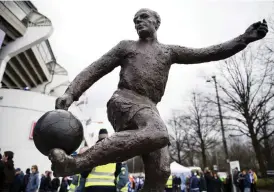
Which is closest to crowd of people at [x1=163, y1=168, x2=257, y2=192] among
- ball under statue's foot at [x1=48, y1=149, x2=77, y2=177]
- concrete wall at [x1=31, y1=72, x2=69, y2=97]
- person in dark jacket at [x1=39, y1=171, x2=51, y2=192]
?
person in dark jacket at [x1=39, y1=171, x2=51, y2=192]

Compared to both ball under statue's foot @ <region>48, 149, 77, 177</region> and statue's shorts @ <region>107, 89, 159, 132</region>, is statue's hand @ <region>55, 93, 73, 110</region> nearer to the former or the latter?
statue's shorts @ <region>107, 89, 159, 132</region>

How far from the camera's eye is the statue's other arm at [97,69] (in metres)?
2.83

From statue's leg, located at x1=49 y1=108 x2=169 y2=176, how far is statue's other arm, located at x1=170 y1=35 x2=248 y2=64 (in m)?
0.95

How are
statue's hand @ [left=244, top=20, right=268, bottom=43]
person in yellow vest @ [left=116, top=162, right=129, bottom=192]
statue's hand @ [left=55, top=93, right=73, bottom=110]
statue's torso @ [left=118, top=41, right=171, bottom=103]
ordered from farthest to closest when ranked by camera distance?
1. person in yellow vest @ [left=116, top=162, right=129, bottom=192]
2. statue's hand @ [left=244, top=20, right=268, bottom=43]
3. statue's torso @ [left=118, top=41, right=171, bottom=103]
4. statue's hand @ [left=55, top=93, right=73, bottom=110]

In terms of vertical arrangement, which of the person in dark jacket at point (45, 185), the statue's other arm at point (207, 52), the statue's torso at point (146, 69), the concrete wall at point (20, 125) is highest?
the concrete wall at point (20, 125)

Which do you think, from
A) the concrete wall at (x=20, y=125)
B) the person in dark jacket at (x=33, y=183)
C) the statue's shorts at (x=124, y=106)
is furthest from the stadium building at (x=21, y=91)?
the statue's shorts at (x=124, y=106)

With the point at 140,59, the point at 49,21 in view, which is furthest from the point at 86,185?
the point at 49,21

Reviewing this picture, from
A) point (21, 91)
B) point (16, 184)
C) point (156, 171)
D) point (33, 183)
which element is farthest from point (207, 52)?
point (21, 91)

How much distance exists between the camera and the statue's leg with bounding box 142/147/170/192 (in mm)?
2576

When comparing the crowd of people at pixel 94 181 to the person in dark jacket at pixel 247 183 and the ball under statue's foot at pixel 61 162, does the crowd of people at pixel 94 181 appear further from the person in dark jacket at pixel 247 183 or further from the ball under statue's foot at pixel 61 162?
the ball under statue's foot at pixel 61 162

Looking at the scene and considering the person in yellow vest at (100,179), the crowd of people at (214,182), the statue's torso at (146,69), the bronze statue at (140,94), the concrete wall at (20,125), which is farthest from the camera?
the concrete wall at (20,125)

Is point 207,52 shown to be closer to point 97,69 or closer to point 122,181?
point 97,69

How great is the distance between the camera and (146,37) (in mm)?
3123

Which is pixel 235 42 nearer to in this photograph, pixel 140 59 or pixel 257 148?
pixel 140 59
